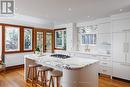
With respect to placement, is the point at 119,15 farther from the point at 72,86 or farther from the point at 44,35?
the point at 44,35

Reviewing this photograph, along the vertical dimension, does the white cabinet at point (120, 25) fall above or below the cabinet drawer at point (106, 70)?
above

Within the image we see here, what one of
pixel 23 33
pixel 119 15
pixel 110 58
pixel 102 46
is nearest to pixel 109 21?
pixel 119 15

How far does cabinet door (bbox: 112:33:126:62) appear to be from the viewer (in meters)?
4.42

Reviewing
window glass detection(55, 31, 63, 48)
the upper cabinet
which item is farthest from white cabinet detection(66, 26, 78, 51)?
window glass detection(55, 31, 63, 48)

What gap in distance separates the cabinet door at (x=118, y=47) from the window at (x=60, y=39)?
141 inches

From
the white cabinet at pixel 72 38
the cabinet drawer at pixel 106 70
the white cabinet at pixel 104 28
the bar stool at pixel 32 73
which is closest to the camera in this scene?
the bar stool at pixel 32 73

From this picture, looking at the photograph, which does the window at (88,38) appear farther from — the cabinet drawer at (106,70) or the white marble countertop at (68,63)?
the white marble countertop at (68,63)

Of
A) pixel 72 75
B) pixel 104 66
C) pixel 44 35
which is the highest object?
pixel 44 35

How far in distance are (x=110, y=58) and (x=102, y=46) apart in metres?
0.97

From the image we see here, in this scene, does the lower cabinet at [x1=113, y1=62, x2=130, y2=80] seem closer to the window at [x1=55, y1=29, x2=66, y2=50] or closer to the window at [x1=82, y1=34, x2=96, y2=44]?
the window at [x1=82, y1=34, x2=96, y2=44]

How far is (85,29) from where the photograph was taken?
263 inches

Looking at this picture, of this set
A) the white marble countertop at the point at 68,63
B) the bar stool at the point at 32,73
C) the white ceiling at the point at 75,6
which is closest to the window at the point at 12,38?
the white ceiling at the point at 75,6

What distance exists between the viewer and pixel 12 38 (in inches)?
239

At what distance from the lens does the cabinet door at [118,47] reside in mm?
4418
